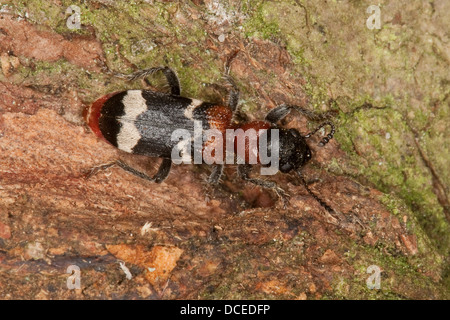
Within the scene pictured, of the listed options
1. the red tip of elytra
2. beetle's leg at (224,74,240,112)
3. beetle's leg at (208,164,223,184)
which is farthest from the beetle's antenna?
the red tip of elytra

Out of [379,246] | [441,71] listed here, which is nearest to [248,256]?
[379,246]

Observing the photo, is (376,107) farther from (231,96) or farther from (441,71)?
(231,96)

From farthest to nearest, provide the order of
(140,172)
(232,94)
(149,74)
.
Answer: (232,94), (149,74), (140,172)

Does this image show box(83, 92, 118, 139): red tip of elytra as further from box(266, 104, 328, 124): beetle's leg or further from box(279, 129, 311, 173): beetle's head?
box(279, 129, 311, 173): beetle's head

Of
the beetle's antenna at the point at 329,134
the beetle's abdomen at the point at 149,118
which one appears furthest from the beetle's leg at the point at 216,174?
the beetle's antenna at the point at 329,134

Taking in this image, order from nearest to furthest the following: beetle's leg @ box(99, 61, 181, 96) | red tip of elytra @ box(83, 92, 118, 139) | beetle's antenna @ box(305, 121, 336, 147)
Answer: red tip of elytra @ box(83, 92, 118, 139)
beetle's antenna @ box(305, 121, 336, 147)
beetle's leg @ box(99, 61, 181, 96)

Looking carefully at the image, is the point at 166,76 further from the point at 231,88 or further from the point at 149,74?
the point at 231,88

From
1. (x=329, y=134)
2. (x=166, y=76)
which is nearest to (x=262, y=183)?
(x=329, y=134)
